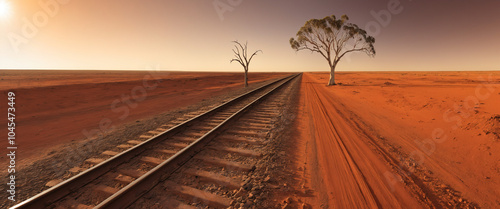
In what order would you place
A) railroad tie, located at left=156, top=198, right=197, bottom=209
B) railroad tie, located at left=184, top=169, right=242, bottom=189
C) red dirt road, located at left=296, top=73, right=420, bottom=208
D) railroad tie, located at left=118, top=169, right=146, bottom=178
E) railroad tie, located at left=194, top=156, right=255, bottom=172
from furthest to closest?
railroad tie, located at left=194, top=156, right=255, bottom=172, railroad tie, located at left=118, top=169, right=146, bottom=178, railroad tie, located at left=184, top=169, right=242, bottom=189, red dirt road, located at left=296, top=73, right=420, bottom=208, railroad tie, located at left=156, top=198, right=197, bottom=209

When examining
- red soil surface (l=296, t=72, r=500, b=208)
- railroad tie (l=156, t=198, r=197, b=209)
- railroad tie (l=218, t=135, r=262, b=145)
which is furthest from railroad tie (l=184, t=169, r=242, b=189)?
railroad tie (l=218, t=135, r=262, b=145)

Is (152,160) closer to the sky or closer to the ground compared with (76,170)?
closer to the sky

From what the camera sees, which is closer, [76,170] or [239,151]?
[76,170]

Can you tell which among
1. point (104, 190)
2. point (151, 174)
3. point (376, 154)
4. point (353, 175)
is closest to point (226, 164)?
point (151, 174)

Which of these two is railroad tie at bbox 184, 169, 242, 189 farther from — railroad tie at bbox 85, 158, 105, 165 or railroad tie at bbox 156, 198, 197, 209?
railroad tie at bbox 85, 158, 105, 165

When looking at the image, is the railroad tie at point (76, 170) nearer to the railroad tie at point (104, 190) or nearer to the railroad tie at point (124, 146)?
the railroad tie at point (124, 146)

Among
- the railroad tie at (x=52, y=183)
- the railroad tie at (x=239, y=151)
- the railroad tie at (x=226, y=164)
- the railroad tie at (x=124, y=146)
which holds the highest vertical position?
the railroad tie at (x=239, y=151)

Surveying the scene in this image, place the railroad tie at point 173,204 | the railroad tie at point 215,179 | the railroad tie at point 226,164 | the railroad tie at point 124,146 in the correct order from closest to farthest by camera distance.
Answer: the railroad tie at point 173,204
the railroad tie at point 215,179
the railroad tie at point 226,164
the railroad tie at point 124,146

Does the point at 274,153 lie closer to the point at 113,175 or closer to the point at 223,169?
the point at 223,169

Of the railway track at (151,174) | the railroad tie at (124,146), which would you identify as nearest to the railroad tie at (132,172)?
the railway track at (151,174)

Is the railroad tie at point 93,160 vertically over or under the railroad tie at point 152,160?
under

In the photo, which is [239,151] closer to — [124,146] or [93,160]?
[124,146]

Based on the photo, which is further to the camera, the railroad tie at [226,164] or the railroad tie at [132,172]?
the railroad tie at [226,164]

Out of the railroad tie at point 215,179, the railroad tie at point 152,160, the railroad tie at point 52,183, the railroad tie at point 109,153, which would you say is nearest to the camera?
the railroad tie at point 215,179
